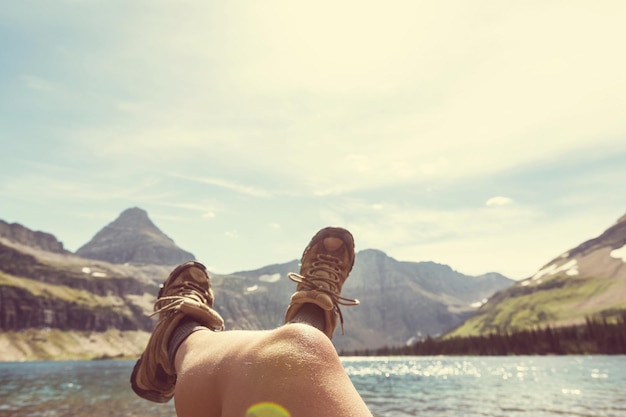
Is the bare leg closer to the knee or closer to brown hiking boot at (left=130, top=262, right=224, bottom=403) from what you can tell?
the knee

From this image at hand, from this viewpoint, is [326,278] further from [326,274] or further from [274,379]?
[274,379]

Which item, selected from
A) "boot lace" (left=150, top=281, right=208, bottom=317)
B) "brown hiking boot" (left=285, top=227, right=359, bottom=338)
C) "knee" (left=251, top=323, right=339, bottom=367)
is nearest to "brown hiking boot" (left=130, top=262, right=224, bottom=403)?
"boot lace" (left=150, top=281, right=208, bottom=317)

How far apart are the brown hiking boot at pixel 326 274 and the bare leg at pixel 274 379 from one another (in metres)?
1.37

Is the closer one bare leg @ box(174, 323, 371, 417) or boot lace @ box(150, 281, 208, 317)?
bare leg @ box(174, 323, 371, 417)

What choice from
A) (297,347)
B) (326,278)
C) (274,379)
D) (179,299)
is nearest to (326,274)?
(326,278)

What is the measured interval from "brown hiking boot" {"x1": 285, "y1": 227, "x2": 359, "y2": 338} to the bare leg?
53.8 inches

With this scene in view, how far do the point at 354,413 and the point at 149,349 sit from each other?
2954mm

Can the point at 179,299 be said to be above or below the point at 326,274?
below

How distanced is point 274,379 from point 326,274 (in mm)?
2379

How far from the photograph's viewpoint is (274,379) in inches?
79.7

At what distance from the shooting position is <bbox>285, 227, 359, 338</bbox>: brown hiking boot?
391cm

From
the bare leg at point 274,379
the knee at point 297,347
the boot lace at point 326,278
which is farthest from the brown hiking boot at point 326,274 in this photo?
the knee at point 297,347

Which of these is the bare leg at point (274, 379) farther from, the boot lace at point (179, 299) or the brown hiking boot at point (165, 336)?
the boot lace at point (179, 299)

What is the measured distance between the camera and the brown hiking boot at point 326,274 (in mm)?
3910
